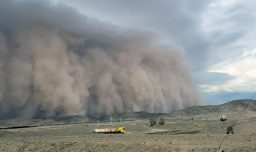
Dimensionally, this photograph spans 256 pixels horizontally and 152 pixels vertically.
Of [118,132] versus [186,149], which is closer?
[186,149]

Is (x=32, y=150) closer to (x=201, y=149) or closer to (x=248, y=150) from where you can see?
(x=201, y=149)

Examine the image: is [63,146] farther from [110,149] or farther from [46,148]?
[110,149]

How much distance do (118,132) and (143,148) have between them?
38446 mm

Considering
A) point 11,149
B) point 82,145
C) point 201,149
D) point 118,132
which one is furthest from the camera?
point 118,132

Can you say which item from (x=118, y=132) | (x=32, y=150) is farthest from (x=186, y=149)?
(x=118, y=132)

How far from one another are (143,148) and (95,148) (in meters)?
6.63

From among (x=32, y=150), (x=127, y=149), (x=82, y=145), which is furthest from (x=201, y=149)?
(x=32, y=150)

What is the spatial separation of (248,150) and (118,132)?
45772mm

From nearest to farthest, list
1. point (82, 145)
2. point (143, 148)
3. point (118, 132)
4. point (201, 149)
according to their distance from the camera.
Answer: point (201, 149), point (143, 148), point (82, 145), point (118, 132)

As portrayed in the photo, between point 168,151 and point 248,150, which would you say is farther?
point 168,151

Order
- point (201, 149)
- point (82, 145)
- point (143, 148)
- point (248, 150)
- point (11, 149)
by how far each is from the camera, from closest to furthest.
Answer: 1. point (248, 150)
2. point (201, 149)
3. point (143, 148)
4. point (82, 145)
5. point (11, 149)

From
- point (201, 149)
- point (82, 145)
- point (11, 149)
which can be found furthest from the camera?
point (11, 149)

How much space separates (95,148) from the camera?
4381 cm

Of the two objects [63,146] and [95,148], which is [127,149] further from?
[63,146]
